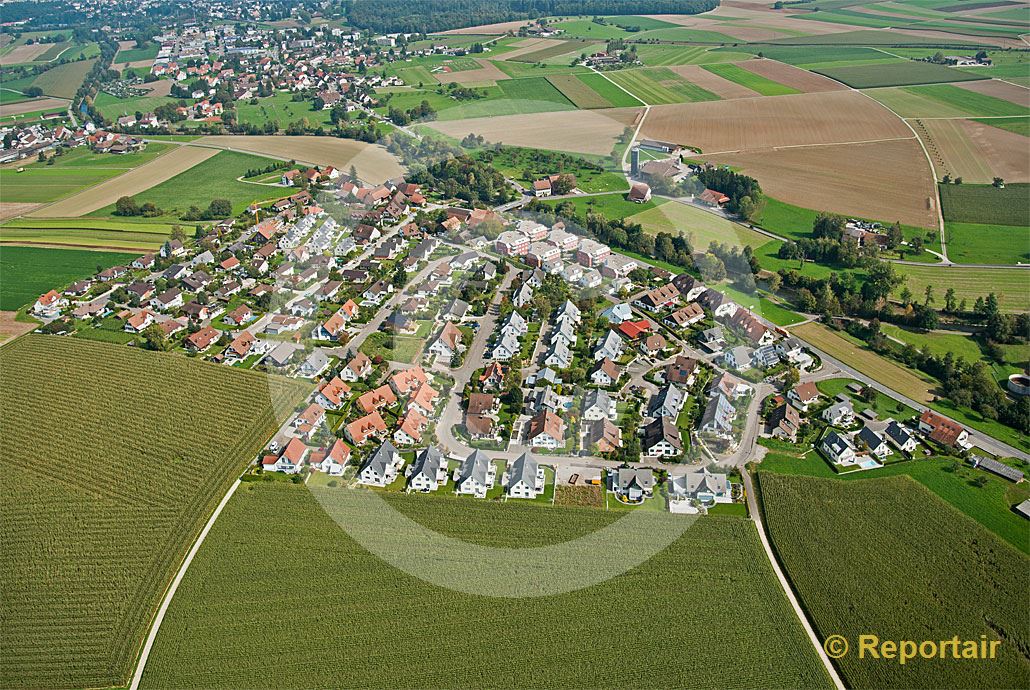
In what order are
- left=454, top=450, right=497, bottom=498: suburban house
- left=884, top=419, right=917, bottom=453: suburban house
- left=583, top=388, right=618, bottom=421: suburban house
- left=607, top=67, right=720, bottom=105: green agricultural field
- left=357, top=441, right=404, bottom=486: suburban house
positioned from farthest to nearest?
1. left=607, top=67, right=720, bottom=105: green agricultural field
2. left=583, top=388, right=618, bottom=421: suburban house
3. left=884, top=419, right=917, bottom=453: suburban house
4. left=357, top=441, right=404, bottom=486: suburban house
5. left=454, top=450, right=497, bottom=498: suburban house

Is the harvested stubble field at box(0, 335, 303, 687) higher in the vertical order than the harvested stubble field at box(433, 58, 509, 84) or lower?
lower

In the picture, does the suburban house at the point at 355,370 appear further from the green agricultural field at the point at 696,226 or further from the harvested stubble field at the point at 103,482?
the green agricultural field at the point at 696,226

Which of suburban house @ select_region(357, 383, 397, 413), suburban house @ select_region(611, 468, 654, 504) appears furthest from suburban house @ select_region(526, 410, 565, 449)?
suburban house @ select_region(357, 383, 397, 413)

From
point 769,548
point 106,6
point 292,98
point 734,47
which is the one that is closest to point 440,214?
point 769,548

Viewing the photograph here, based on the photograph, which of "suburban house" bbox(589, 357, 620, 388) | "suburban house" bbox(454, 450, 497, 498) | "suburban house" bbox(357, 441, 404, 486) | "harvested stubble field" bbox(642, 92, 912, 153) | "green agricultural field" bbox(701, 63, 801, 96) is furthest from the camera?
"green agricultural field" bbox(701, 63, 801, 96)

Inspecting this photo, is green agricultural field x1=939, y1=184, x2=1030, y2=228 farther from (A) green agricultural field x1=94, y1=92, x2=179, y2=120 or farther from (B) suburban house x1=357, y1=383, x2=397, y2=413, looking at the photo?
(A) green agricultural field x1=94, y1=92, x2=179, y2=120

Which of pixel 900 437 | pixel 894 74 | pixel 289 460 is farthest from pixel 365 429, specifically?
pixel 894 74

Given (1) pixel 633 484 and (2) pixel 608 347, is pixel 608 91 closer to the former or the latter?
(2) pixel 608 347
